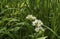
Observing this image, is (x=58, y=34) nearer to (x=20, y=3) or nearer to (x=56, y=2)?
(x=56, y=2)

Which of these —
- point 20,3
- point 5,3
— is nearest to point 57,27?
point 20,3

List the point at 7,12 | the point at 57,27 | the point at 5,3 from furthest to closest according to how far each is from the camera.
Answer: the point at 5,3
the point at 7,12
the point at 57,27

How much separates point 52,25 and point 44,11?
17 centimetres

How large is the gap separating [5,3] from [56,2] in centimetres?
63

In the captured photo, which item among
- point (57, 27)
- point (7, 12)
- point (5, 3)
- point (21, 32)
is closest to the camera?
point (57, 27)

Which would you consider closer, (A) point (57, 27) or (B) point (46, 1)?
(A) point (57, 27)

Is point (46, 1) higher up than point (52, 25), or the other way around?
point (46, 1)

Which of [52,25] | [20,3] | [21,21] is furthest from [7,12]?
[52,25]

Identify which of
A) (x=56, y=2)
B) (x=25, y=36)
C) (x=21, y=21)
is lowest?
(x=25, y=36)

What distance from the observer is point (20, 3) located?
6.61 ft

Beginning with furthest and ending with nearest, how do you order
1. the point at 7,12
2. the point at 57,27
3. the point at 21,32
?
the point at 7,12
the point at 21,32
the point at 57,27


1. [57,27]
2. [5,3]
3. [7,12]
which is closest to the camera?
[57,27]

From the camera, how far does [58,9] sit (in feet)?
5.36

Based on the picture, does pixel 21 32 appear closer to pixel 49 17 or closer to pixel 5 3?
pixel 49 17
